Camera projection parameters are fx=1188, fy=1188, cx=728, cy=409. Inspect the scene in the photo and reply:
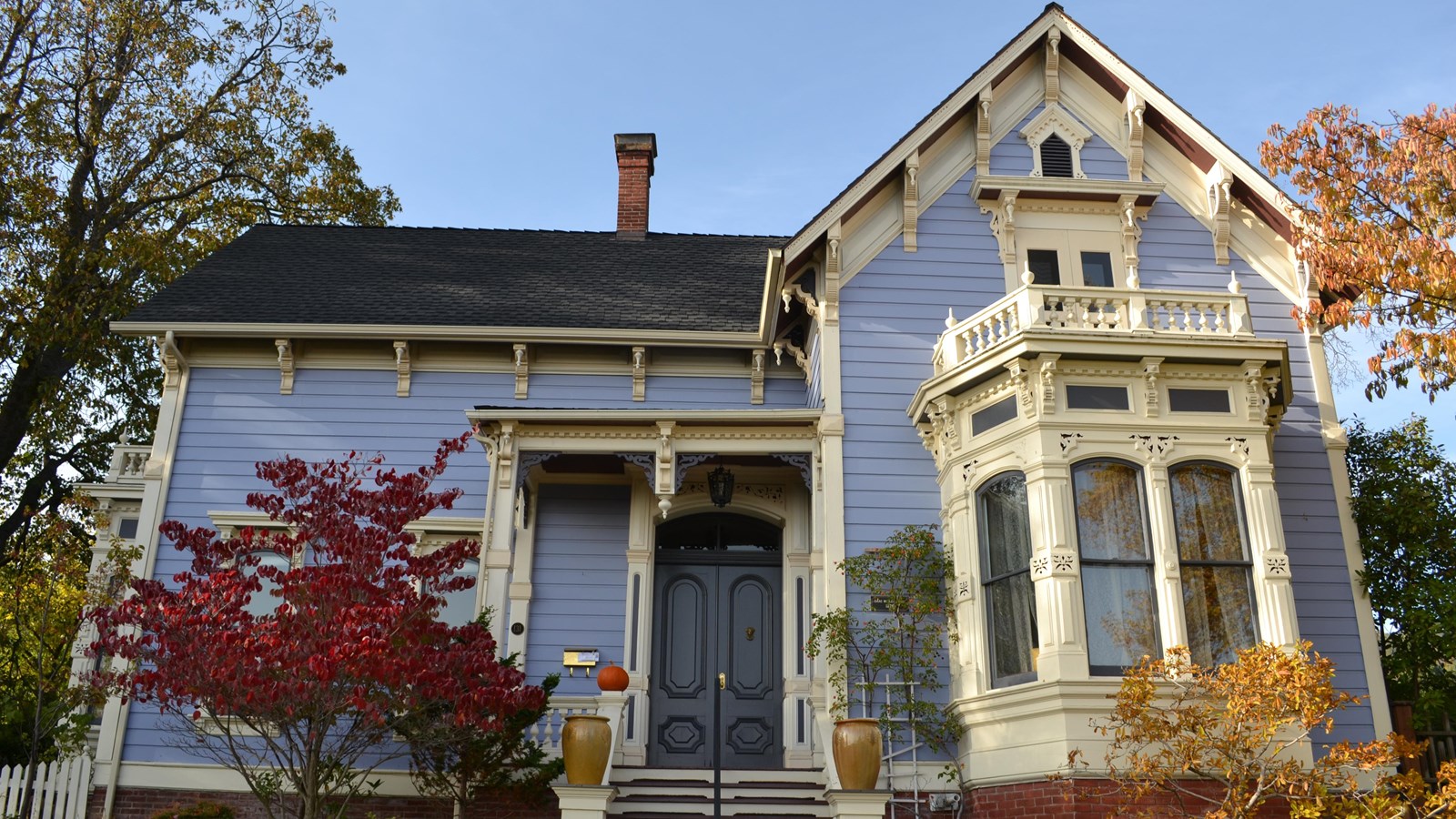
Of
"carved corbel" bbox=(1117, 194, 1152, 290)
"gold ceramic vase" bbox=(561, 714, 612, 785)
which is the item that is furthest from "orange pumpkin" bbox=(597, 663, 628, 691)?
"carved corbel" bbox=(1117, 194, 1152, 290)

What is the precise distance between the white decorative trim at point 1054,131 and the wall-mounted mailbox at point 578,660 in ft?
23.5

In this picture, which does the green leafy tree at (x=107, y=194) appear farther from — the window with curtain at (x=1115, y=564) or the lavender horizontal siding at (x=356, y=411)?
the window with curtain at (x=1115, y=564)

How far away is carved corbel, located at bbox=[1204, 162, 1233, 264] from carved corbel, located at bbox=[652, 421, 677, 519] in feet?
20.8

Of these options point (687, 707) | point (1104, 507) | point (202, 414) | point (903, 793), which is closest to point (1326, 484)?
point (1104, 507)

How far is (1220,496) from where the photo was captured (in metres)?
10.4

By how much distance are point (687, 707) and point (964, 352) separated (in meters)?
4.73

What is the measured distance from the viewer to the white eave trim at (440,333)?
1346cm

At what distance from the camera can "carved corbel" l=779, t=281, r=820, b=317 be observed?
12508 millimetres

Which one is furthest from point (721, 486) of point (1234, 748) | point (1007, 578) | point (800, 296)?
point (1234, 748)

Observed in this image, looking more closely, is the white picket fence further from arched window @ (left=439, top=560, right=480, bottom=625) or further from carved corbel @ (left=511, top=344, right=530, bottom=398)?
carved corbel @ (left=511, top=344, right=530, bottom=398)

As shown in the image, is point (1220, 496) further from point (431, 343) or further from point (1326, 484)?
point (431, 343)

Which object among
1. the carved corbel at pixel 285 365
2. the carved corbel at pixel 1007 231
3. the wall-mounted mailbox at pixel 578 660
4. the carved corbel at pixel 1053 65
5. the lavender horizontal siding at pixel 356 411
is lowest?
the wall-mounted mailbox at pixel 578 660

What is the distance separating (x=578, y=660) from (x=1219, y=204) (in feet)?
27.7

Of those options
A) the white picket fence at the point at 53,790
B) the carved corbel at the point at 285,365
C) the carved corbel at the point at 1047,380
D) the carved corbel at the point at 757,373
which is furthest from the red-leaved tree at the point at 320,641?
the carved corbel at the point at 1047,380
